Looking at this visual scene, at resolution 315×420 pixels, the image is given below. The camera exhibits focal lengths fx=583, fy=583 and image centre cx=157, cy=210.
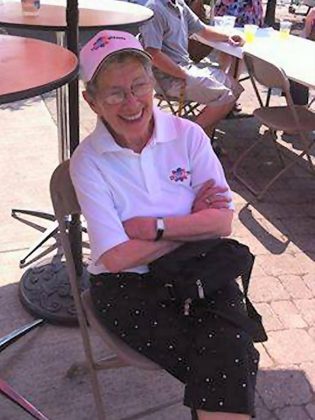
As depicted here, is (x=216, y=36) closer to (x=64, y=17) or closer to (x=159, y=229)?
(x=64, y=17)

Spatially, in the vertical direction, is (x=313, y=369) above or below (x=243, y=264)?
below

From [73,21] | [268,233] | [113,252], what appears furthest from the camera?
[268,233]

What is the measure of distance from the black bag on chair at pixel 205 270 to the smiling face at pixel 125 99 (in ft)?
1.37

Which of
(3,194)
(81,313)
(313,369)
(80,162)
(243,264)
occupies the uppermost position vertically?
(80,162)

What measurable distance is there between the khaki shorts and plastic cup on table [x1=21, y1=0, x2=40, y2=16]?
178 cm

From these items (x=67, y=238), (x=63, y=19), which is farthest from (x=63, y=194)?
(x=63, y=19)

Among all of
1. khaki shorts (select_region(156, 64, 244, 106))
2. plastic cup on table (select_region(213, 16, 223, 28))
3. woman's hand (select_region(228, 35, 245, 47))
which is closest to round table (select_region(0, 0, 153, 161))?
khaki shorts (select_region(156, 64, 244, 106))

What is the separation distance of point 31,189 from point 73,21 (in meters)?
1.74

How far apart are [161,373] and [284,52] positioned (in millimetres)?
2902

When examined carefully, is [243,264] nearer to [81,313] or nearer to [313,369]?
[81,313]

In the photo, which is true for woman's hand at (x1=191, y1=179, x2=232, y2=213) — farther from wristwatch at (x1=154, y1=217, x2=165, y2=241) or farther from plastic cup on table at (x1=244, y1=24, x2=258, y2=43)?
plastic cup on table at (x1=244, y1=24, x2=258, y2=43)

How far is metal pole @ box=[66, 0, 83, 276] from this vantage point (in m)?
2.45

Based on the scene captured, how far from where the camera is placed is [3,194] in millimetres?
3928

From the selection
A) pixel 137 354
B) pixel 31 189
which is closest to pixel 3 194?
pixel 31 189
